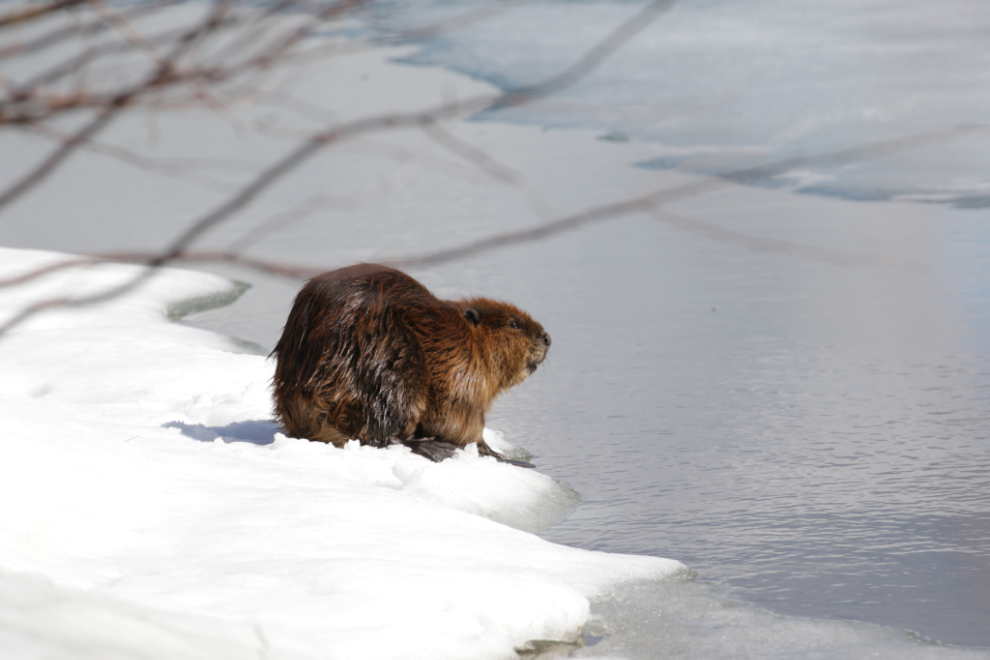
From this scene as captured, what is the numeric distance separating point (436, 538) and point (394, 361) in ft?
3.37

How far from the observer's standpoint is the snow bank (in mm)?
1757

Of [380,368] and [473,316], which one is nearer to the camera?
[380,368]

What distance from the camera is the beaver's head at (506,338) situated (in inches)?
163

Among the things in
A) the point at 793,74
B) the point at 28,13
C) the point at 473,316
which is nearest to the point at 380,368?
the point at 473,316

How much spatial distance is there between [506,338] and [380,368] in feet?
2.12

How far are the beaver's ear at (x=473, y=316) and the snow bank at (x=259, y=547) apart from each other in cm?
53

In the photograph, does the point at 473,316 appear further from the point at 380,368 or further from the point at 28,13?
the point at 28,13

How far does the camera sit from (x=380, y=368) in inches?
148

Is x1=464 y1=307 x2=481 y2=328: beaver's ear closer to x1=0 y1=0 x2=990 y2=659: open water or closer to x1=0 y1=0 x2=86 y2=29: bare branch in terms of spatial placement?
x1=0 y1=0 x2=990 y2=659: open water

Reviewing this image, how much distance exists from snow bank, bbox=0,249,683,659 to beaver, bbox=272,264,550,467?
0.11 meters

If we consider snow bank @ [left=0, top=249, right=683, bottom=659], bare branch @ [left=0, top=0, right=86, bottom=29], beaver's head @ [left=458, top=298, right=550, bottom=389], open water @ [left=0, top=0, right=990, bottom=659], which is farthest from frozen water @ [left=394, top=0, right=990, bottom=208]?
bare branch @ [left=0, top=0, right=86, bottom=29]

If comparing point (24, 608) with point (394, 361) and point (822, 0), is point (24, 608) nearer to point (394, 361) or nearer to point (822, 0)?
point (394, 361)

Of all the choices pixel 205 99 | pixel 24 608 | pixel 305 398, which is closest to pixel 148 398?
pixel 305 398

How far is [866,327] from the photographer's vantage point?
5918mm
